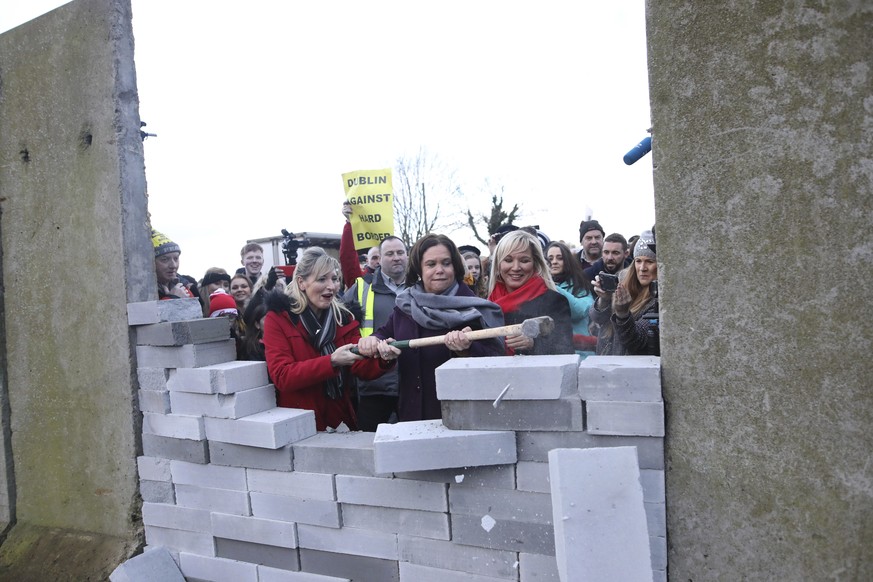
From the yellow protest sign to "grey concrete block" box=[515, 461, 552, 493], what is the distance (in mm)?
3428

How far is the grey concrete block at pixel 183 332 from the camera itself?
305 cm

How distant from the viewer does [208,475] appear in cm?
303

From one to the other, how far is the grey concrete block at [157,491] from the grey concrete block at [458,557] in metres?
1.47

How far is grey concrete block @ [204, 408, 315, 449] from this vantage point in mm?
2723

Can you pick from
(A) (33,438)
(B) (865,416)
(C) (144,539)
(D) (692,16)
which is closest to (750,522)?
(B) (865,416)

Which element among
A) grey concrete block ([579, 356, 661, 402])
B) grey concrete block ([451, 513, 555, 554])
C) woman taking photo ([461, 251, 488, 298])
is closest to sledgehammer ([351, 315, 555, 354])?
grey concrete block ([579, 356, 661, 402])

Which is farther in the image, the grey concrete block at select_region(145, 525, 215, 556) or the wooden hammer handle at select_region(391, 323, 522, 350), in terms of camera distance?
the grey concrete block at select_region(145, 525, 215, 556)

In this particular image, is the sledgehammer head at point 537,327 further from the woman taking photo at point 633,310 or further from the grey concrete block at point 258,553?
the grey concrete block at point 258,553

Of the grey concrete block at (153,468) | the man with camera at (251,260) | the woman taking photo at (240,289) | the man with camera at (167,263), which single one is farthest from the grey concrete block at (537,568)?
the man with camera at (251,260)

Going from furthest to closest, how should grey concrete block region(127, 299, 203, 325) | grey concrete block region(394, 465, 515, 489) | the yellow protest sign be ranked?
1. the yellow protest sign
2. grey concrete block region(127, 299, 203, 325)
3. grey concrete block region(394, 465, 515, 489)

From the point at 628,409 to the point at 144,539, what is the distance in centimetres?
289

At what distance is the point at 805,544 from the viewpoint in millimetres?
1867

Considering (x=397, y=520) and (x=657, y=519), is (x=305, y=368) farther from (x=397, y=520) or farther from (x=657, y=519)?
(x=657, y=519)

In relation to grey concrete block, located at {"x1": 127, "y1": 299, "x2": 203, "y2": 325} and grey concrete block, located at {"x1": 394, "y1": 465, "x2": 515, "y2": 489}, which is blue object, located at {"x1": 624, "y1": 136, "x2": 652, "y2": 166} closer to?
grey concrete block, located at {"x1": 394, "y1": 465, "x2": 515, "y2": 489}
